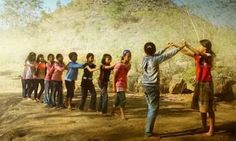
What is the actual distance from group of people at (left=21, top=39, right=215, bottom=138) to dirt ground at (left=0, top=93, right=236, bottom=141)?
0.24 m

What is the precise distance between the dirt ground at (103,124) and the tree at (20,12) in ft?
16.8

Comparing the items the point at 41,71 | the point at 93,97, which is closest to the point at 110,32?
the point at 41,71

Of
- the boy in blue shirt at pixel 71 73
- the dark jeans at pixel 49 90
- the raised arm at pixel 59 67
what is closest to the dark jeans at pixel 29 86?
the dark jeans at pixel 49 90

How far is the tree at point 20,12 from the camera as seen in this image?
12.9m

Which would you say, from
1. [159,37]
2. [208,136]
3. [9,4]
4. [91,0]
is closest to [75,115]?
[208,136]

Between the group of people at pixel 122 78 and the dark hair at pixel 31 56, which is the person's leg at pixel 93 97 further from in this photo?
the dark hair at pixel 31 56

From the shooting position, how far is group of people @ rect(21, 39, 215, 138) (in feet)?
17.8

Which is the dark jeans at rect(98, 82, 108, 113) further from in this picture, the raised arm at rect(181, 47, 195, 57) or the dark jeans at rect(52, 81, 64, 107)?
the raised arm at rect(181, 47, 195, 57)

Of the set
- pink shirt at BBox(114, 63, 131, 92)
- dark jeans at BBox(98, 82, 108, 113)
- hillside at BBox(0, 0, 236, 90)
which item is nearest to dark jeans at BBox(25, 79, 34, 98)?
dark jeans at BBox(98, 82, 108, 113)

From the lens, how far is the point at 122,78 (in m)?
6.62

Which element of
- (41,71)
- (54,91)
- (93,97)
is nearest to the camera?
(93,97)

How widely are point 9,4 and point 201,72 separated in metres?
8.79

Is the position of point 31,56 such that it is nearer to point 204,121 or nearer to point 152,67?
point 152,67

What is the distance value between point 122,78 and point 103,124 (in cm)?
76
